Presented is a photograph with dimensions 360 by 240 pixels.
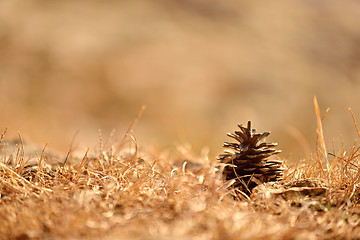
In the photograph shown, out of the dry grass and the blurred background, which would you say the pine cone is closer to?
the dry grass

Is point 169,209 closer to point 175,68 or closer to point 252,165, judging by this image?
point 252,165

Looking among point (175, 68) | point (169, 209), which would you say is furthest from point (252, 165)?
point (175, 68)

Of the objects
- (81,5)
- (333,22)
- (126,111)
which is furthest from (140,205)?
(333,22)

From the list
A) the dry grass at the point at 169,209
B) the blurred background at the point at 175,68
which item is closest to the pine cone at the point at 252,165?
the dry grass at the point at 169,209

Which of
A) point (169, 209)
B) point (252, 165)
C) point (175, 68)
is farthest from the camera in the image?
point (175, 68)

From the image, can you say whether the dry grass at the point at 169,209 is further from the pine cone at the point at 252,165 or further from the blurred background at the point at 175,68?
the blurred background at the point at 175,68

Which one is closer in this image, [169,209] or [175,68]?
[169,209]

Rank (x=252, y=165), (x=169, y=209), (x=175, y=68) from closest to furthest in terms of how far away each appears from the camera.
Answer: (x=169, y=209), (x=252, y=165), (x=175, y=68)
